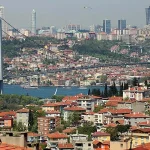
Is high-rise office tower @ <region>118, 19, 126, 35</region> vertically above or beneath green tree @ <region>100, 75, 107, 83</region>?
above

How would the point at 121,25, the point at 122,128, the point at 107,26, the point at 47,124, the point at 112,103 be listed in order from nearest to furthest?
the point at 122,128 < the point at 47,124 < the point at 112,103 < the point at 107,26 < the point at 121,25

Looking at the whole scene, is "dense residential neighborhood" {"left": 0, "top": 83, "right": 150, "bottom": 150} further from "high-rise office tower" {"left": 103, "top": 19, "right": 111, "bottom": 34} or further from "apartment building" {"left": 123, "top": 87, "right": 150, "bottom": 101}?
"high-rise office tower" {"left": 103, "top": 19, "right": 111, "bottom": 34}

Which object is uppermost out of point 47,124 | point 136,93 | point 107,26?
point 107,26

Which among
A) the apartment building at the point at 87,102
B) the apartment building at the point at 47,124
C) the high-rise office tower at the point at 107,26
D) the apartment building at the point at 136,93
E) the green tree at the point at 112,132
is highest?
the high-rise office tower at the point at 107,26

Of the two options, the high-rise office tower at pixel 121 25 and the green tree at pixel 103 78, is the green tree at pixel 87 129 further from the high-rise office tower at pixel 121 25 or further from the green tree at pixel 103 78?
the high-rise office tower at pixel 121 25

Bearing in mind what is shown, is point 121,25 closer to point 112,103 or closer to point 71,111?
point 112,103

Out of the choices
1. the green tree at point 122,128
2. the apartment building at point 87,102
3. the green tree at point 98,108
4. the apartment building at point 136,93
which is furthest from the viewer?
the apartment building at point 136,93

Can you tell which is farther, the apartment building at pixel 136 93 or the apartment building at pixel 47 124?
the apartment building at pixel 136 93

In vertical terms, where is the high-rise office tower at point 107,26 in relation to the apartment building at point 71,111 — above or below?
above

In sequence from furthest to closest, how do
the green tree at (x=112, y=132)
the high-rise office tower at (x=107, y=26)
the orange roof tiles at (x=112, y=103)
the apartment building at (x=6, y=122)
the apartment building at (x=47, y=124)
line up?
the high-rise office tower at (x=107, y=26)
the orange roof tiles at (x=112, y=103)
the apartment building at (x=6, y=122)
the apartment building at (x=47, y=124)
the green tree at (x=112, y=132)

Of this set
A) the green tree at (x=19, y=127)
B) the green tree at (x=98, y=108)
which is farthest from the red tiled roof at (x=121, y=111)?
the green tree at (x=19, y=127)

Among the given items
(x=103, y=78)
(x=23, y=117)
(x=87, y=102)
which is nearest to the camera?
(x=23, y=117)

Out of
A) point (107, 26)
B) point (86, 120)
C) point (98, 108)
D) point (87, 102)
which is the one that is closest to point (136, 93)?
point (87, 102)

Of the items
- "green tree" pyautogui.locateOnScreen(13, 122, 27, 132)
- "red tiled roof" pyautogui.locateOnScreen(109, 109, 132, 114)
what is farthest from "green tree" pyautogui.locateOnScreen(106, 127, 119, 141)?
"red tiled roof" pyautogui.locateOnScreen(109, 109, 132, 114)
